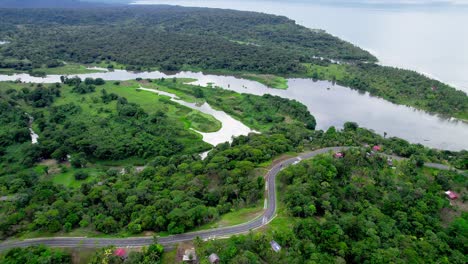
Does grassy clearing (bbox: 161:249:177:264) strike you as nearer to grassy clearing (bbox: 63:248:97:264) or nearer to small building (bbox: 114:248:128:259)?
small building (bbox: 114:248:128:259)

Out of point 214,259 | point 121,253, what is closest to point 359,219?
point 214,259

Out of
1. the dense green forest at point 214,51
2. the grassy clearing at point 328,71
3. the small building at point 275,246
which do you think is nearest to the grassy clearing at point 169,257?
the small building at point 275,246

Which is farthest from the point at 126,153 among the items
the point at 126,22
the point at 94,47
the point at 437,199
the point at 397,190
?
the point at 126,22

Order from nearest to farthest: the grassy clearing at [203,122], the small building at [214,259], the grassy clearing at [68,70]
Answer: the small building at [214,259] → the grassy clearing at [203,122] → the grassy clearing at [68,70]

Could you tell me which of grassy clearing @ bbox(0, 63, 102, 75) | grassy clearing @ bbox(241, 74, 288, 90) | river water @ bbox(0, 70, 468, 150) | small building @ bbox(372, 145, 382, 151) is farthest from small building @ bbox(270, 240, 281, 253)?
grassy clearing @ bbox(0, 63, 102, 75)

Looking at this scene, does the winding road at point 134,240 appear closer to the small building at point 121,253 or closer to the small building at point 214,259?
the small building at point 121,253

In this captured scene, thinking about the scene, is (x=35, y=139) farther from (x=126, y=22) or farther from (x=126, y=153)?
(x=126, y=22)
